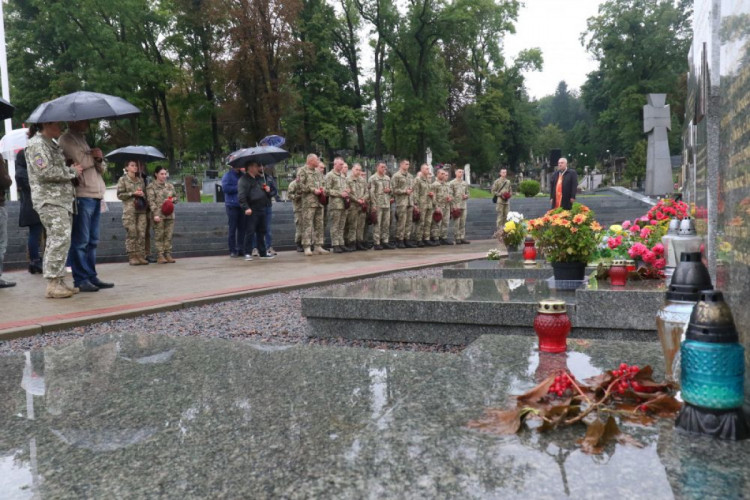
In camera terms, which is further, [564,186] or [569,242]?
A: [564,186]

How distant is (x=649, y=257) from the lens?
18.9 feet

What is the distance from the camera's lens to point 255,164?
1276 cm

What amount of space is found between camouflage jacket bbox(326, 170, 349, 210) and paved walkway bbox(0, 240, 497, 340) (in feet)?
4.34

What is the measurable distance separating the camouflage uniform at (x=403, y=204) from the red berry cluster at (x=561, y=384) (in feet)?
45.8

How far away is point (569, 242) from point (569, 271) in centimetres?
29

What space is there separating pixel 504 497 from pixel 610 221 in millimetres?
23152

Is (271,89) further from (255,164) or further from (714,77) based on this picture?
(714,77)

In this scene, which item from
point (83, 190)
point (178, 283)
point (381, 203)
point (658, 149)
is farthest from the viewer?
point (658, 149)

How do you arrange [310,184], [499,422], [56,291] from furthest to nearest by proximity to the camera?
[310,184] → [56,291] → [499,422]

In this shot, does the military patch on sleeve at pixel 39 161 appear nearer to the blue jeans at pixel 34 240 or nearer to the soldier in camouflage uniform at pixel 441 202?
the blue jeans at pixel 34 240

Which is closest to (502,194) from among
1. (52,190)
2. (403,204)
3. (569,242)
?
(403,204)

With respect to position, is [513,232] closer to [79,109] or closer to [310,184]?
[310,184]

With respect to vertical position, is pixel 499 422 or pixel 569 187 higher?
pixel 569 187

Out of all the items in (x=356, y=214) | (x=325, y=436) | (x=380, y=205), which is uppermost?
(x=380, y=205)
